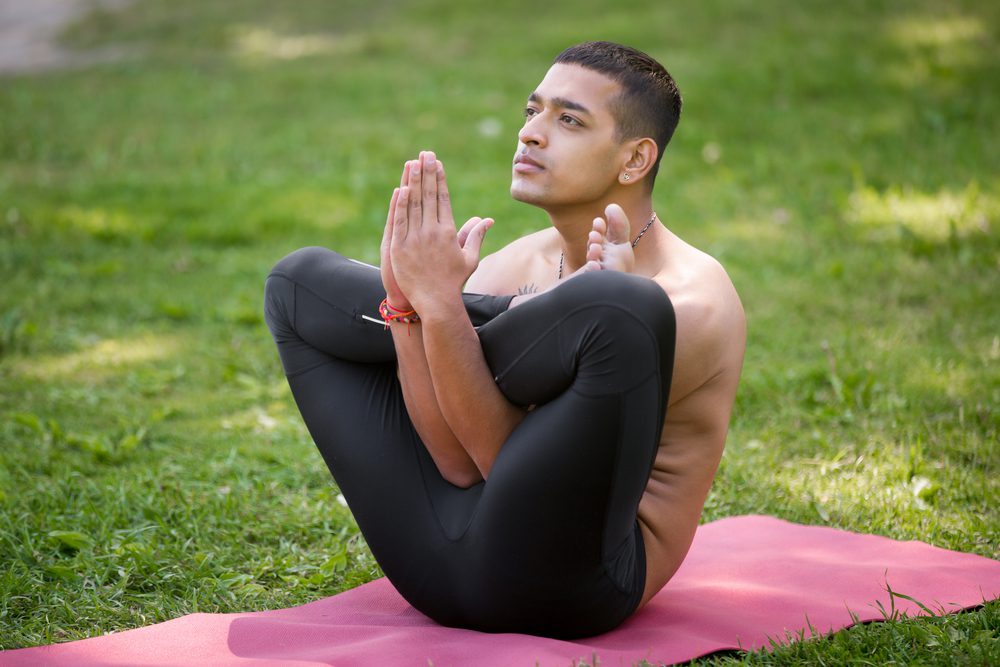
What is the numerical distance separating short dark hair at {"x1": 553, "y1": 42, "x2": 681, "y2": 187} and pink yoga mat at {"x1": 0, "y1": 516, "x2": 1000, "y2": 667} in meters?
1.17

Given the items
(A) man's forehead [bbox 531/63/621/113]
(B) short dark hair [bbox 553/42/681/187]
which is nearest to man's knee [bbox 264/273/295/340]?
(A) man's forehead [bbox 531/63/621/113]

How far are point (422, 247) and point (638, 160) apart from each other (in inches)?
29.6

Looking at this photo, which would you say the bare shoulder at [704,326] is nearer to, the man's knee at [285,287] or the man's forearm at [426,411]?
the man's forearm at [426,411]

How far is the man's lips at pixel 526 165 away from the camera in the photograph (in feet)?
9.72

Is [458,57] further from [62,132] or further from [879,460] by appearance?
[879,460]

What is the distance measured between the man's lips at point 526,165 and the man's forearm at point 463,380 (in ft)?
1.81

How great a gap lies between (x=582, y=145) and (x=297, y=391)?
3.25ft

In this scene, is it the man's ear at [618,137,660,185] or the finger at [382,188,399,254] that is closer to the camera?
the finger at [382,188,399,254]

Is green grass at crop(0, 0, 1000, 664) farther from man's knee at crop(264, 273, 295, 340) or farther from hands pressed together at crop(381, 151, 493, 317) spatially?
hands pressed together at crop(381, 151, 493, 317)

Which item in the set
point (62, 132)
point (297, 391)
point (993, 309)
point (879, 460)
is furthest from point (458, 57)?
point (297, 391)

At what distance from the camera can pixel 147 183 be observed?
24.5 ft

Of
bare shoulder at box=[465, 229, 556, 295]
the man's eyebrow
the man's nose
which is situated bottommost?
bare shoulder at box=[465, 229, 556, 295]

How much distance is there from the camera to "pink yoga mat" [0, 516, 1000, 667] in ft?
8.63

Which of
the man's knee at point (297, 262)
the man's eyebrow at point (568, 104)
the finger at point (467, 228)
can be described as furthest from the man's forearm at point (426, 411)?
the man's eyebrow at point (568, 104)
